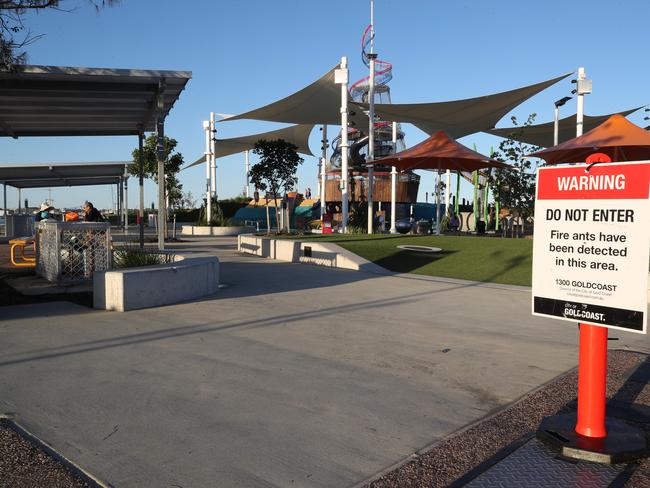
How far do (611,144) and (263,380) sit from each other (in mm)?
11169

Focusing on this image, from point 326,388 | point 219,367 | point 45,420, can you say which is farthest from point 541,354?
point 45,420

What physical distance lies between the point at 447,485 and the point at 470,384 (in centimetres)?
187

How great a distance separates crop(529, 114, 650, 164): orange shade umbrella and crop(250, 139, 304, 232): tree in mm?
11210

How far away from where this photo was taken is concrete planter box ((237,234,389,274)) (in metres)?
13.7

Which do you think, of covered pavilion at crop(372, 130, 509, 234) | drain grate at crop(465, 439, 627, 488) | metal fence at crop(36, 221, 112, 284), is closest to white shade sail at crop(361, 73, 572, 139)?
covered pavilion at crop(372, 130, 509, 234)

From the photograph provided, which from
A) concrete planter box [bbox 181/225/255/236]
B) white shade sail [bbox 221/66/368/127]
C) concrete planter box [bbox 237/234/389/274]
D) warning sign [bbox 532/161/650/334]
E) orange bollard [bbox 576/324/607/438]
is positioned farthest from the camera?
concrete planter box [bbox 181/225/255/236]

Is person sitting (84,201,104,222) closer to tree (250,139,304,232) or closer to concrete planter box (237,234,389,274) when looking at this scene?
concrete planter box (237,234,389,274)

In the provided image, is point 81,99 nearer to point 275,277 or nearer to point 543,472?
point 275,277

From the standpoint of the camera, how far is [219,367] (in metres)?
4.98

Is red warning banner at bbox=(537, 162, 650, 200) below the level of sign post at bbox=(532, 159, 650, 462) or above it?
above

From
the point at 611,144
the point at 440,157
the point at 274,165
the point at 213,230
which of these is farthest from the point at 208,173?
the point at 611,144

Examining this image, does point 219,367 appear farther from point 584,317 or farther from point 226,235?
point 226,235

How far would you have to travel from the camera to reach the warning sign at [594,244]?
3059 millimetres

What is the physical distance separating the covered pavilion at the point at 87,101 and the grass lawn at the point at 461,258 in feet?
19.8
